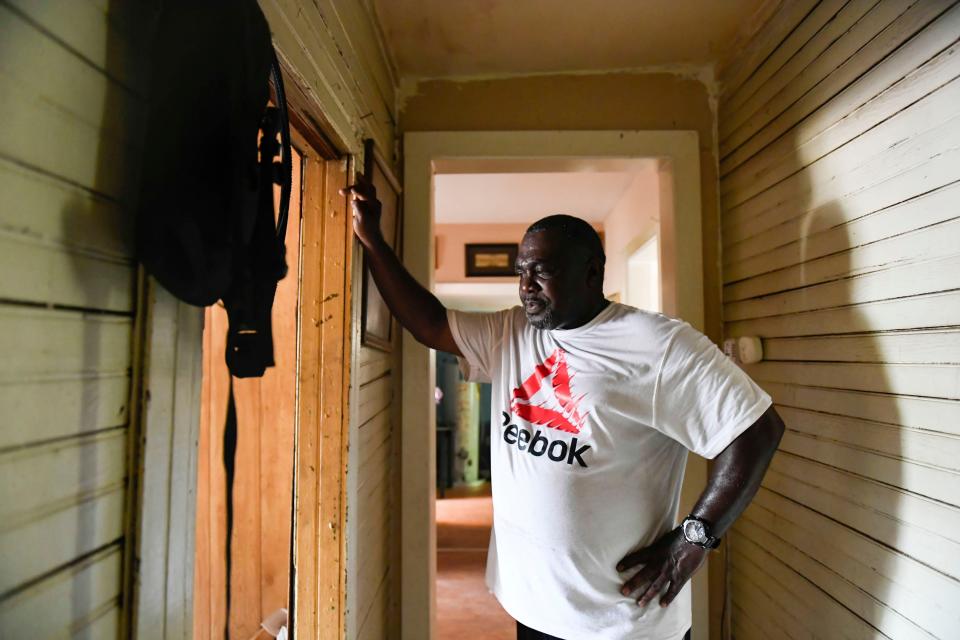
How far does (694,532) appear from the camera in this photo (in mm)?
1114

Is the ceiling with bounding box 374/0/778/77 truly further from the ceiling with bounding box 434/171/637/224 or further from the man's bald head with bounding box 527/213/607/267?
the ceiling with bounding box 434/171/637/224

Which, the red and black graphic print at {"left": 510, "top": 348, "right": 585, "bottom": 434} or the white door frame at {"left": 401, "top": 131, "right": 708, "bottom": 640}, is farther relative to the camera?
the white door frame at {"left": 401, "top": 131, "right": 708, "bottom": 640}

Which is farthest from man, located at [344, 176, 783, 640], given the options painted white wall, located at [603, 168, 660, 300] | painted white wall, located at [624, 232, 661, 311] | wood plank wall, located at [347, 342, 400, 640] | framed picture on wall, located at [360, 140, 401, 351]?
painted white wall, located at [624, 232, 661, 311]

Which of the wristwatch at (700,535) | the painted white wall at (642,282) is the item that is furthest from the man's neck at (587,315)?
the painted white wall at (642,282)

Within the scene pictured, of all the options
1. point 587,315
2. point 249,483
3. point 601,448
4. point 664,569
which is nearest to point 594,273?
point 587,315

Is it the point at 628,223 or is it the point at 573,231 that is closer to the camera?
the point at 573,231

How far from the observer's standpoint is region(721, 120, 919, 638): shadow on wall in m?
1.09

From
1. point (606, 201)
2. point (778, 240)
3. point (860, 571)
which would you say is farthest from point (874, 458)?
point (606, 201)

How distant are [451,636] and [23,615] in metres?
2.57

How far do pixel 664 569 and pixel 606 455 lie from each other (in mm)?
270

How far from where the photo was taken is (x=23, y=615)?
406mm

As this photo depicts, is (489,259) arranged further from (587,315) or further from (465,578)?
(587,315)

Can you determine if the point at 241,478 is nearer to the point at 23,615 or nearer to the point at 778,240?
the point at 23,615

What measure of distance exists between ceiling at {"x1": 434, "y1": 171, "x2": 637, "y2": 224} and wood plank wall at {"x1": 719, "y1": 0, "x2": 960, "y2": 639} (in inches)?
71.6
